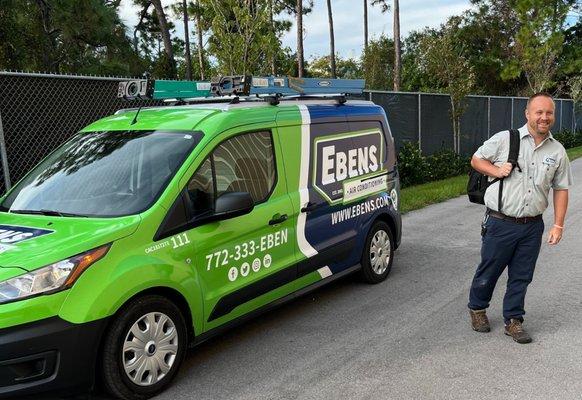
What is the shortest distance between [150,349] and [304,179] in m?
1.96

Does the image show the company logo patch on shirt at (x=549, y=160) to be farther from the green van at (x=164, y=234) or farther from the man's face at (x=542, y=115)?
the green van at (x=164, y=234)

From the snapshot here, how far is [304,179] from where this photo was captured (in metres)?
4.75

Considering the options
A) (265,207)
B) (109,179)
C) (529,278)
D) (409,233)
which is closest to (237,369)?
(265,207)

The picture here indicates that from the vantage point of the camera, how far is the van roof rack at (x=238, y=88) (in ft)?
15.4

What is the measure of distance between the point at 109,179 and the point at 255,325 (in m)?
1.73

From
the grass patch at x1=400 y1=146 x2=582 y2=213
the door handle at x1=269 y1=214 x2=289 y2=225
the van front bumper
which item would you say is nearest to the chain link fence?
the door handle at x1=269 y1=214 x2=289 y2=225

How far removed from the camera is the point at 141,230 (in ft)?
11.3

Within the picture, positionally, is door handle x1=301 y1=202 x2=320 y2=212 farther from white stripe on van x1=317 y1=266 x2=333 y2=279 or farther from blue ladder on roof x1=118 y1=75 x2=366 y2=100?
blue ladder on roof x1=118 y1=75 x2=366 y2=100

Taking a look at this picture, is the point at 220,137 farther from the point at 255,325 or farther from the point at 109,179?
the point at 255,325

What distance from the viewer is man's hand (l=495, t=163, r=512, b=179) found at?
4.00 meters

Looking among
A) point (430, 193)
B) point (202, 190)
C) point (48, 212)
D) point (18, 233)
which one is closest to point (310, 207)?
point (202, 190)

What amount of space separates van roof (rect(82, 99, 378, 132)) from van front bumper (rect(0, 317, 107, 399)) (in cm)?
161

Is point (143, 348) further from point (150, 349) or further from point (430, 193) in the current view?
point (430, 193)

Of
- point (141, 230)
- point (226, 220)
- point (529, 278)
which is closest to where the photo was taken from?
point (141, 230)
